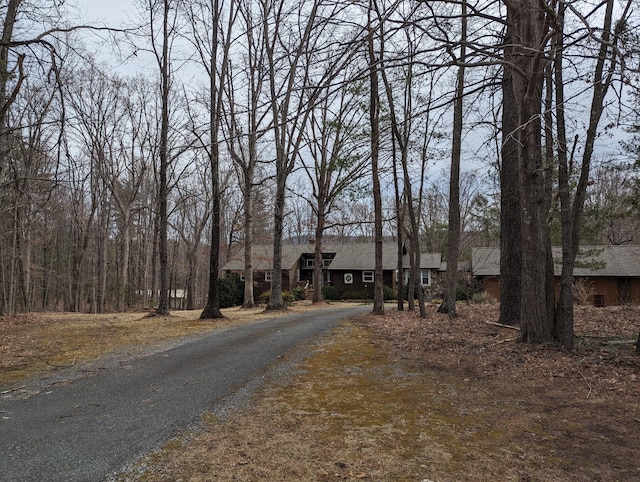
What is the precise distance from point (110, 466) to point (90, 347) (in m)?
6.10

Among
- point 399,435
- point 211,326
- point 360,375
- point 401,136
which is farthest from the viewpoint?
point 401,136

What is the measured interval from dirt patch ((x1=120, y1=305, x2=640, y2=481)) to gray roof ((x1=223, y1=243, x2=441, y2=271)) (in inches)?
1282

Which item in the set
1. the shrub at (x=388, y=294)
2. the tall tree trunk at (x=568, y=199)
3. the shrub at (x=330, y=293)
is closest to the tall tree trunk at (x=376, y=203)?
the tall tree trunk at (x=568, y=199)

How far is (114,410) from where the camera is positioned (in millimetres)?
4445

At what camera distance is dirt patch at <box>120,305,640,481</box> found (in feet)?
10.2

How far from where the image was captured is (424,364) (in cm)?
681

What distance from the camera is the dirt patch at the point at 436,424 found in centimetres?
312

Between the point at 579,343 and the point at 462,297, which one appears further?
the point at 462,297

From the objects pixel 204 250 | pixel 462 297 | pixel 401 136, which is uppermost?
pixel 401 136

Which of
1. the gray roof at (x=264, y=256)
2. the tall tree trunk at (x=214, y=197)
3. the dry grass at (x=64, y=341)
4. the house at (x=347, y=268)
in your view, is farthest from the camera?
the gray roof at (x=264, y=256)

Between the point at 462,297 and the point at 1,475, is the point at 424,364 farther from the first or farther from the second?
the point at 462,297

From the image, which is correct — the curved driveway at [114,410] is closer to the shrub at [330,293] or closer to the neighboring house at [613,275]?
the neighboring house at [613,275]

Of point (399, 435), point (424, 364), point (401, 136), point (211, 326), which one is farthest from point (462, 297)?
point (399, 435)

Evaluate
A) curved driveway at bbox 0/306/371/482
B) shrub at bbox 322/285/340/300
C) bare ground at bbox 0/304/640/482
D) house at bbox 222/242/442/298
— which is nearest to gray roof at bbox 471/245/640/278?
house at bbox 222/242/442/298
